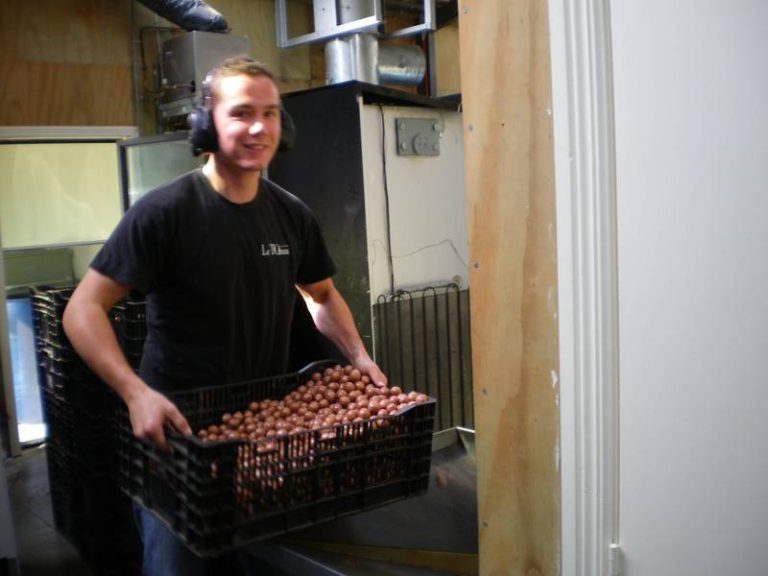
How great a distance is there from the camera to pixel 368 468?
1.62 meters

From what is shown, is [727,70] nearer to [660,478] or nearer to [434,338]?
[660,478]

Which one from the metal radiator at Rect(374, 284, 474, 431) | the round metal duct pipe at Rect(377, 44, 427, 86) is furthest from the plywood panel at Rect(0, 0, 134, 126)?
the metal radiator at Rect(374, 284, 474, 431)

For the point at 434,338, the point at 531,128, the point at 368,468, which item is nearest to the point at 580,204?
the point at 531,128

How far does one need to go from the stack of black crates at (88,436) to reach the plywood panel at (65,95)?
170 centimetres

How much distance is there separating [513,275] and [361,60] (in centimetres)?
356

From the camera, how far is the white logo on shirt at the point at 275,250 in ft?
6.57

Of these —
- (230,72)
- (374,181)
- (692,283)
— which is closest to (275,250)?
(230,72)

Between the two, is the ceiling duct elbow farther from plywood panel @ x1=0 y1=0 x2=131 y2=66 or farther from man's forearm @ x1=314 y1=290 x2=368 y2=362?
man's forearm @ x1=314 y1=290 x2=368 y2=362

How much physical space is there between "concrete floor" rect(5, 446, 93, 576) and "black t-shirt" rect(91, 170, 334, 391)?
4.97 feet

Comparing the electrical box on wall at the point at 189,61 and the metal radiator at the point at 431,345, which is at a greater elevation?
the electrical box on wall at the point at 189,61

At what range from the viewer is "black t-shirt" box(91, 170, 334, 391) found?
184cm

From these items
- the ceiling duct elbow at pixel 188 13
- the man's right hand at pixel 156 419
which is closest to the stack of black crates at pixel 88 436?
the man's right hand at pixel 156 419

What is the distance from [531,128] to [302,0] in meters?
4.53

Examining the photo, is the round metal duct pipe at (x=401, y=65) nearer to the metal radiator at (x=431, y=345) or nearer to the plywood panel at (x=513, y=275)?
the metal radiator at (x=431, y=345)
